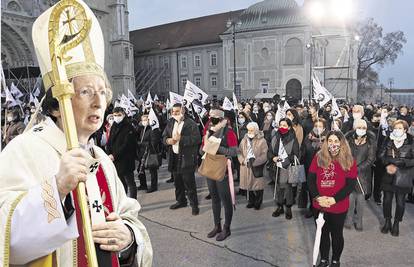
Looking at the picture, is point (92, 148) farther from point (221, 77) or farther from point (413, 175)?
point (221, 77)

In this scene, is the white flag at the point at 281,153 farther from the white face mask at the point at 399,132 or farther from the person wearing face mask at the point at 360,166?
the white face mask at the point at 399,132

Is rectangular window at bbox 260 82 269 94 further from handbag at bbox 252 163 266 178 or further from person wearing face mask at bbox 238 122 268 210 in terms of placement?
handbag at bbox 252 163 266 178

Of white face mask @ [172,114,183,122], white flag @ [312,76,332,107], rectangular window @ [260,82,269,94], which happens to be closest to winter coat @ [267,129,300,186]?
white flag @ [312,76,332,107]

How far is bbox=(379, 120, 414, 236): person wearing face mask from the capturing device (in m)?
6.02

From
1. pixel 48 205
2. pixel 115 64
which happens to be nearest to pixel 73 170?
pixel 48 205

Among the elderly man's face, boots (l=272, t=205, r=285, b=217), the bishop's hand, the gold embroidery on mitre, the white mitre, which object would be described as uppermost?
the white mitre

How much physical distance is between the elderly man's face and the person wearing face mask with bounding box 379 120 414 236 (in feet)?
18.4

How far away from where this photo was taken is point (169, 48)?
5744 centimetres

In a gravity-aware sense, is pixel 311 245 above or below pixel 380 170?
below

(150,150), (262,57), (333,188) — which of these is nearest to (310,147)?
(333,188)

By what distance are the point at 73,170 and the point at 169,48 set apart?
57950mm

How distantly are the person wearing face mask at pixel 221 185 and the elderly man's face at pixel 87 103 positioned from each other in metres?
4.33

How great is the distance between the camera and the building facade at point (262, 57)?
148 feet

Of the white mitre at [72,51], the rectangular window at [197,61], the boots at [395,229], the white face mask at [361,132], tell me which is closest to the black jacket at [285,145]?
the white face mask at [361,132]
